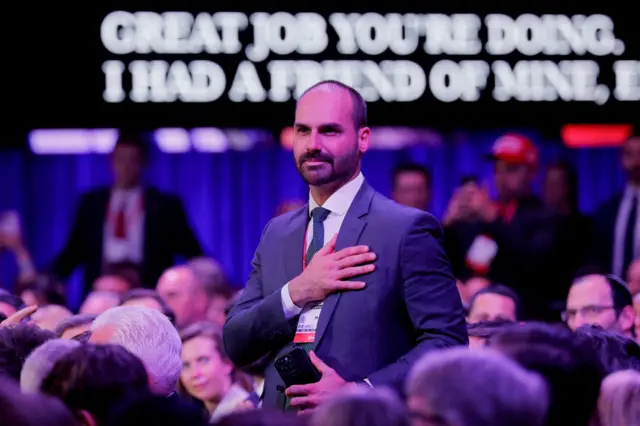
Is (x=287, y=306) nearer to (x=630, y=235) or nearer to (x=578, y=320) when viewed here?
(x=578, y=320)

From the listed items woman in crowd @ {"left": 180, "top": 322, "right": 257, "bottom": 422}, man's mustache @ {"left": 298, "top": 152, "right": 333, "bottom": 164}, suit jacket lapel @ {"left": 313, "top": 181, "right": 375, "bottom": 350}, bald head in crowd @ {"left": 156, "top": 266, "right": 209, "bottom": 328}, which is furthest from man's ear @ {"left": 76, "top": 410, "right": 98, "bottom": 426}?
bald head in crowd @ {"left": 156, "top": 266, "right": 209, "bottom": 328}

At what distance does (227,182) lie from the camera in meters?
10.1

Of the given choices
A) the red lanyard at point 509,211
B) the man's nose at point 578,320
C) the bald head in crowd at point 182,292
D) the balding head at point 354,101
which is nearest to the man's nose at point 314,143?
the balding head at point 354,101

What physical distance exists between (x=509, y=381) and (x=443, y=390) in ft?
0.43

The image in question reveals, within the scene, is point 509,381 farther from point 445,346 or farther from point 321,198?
point 321,198

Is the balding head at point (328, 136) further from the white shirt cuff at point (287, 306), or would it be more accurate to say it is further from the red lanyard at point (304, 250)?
the white shirt cuff at point (287, 306)

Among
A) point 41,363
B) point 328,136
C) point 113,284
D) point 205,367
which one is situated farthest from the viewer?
point 113,284

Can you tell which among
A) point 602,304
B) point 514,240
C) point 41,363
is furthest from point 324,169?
point 514,240

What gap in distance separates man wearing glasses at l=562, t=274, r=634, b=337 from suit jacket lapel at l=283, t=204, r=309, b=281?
2.20m

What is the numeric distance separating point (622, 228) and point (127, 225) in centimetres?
309

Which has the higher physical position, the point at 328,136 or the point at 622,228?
the point at 328,136

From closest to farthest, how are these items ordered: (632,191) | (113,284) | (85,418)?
(85,418), (113,284), (632,191)

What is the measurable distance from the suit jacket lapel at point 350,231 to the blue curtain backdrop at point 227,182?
257 inches

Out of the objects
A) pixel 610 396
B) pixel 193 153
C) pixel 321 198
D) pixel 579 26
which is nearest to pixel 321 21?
pixel 579 26
